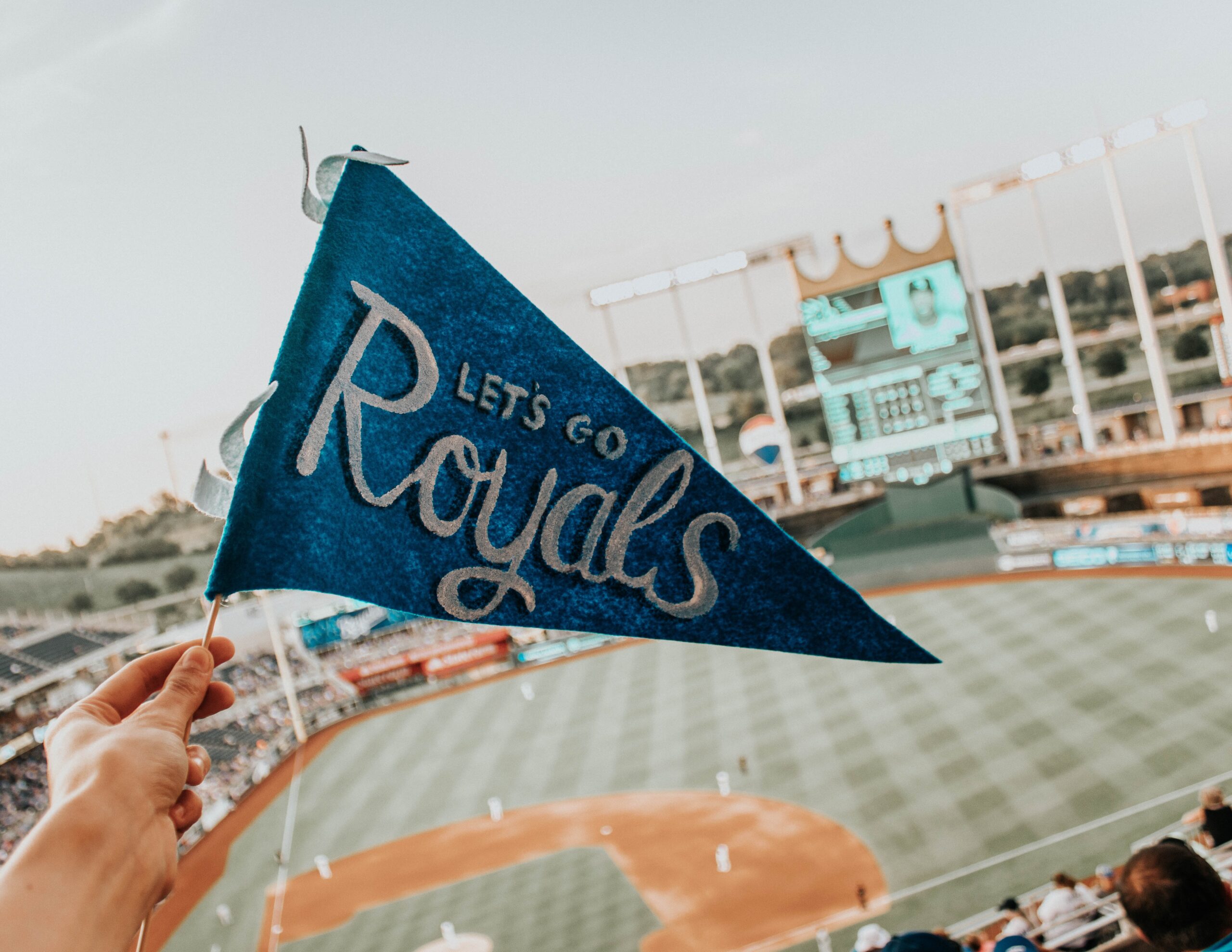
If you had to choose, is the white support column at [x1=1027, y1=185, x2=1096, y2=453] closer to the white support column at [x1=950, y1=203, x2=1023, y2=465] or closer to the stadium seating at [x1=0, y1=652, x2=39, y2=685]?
the white support column at [x1=950, y1=203, x2=1023, y2=465]

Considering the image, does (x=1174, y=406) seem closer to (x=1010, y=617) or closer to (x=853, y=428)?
(x=853, y=428)

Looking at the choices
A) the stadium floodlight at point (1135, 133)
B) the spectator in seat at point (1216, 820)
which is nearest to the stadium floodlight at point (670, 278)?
the stadium floodlight at point (1135, 133)

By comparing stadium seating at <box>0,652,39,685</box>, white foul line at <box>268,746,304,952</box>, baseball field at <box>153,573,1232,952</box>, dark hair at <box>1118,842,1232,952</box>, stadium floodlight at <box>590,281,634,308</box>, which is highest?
stadium floodlight at <box>590,281,634,308</box>

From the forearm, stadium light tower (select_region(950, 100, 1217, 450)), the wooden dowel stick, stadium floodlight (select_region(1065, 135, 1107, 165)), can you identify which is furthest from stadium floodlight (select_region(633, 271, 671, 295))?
the forearm

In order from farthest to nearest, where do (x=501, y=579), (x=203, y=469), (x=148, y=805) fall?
(x=501, y=579) → (x=203, y=469) → (x=148, y=805)

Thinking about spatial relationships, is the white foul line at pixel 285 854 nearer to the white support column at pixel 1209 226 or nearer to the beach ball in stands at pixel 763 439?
the beach ball in stands at pixel 763 439

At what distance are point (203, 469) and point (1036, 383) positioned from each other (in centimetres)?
4668

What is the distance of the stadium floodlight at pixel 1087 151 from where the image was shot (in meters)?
21.9

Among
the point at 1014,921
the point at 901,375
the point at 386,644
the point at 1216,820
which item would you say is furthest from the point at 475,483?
the point at 386,644

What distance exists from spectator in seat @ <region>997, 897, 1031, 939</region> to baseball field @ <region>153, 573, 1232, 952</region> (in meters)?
1.79

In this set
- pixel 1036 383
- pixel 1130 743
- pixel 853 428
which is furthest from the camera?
pixel 1036 383

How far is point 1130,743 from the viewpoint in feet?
38.0

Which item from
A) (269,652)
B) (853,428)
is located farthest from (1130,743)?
(269,652)

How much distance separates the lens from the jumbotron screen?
21906 millimetres
